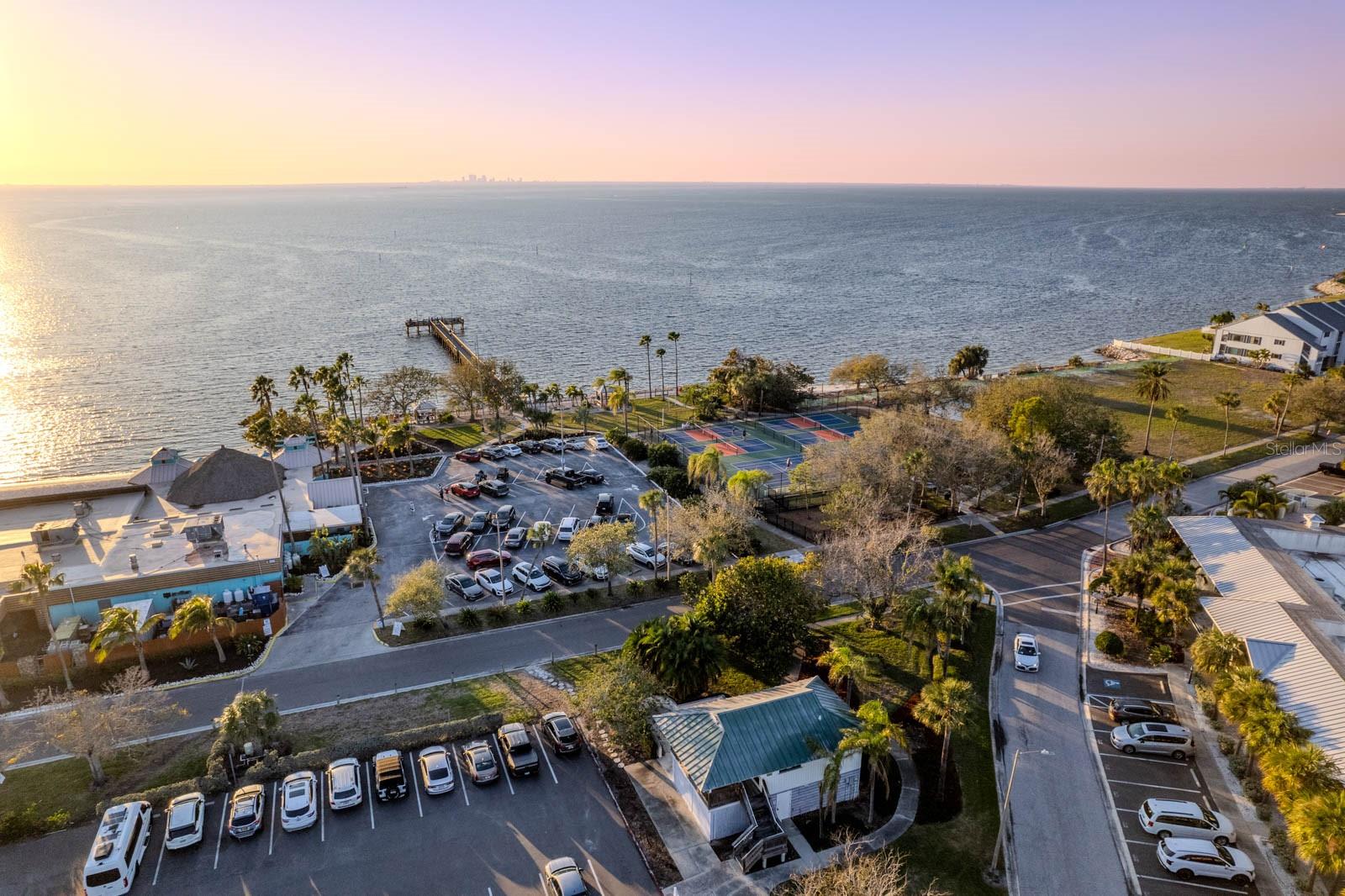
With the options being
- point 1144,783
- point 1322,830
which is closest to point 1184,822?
point 1144,783

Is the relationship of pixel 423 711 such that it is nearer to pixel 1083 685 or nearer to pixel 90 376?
pixel 1083 685

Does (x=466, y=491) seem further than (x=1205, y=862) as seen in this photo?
Yes

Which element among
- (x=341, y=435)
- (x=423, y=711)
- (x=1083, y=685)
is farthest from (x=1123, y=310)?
(x=423, y=711)

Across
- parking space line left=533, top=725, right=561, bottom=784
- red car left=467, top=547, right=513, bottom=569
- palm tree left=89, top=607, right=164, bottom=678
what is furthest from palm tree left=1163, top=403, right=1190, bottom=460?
palm tree left=89, top=607, right=164, bottom=678

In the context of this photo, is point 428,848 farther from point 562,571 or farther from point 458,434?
point 458,434

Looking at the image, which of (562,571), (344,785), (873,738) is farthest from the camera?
(562,571)

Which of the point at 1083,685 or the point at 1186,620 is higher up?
the point at 1186,620

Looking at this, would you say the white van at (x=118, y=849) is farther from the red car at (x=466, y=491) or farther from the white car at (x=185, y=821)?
the red car at (x=466, y=491)
